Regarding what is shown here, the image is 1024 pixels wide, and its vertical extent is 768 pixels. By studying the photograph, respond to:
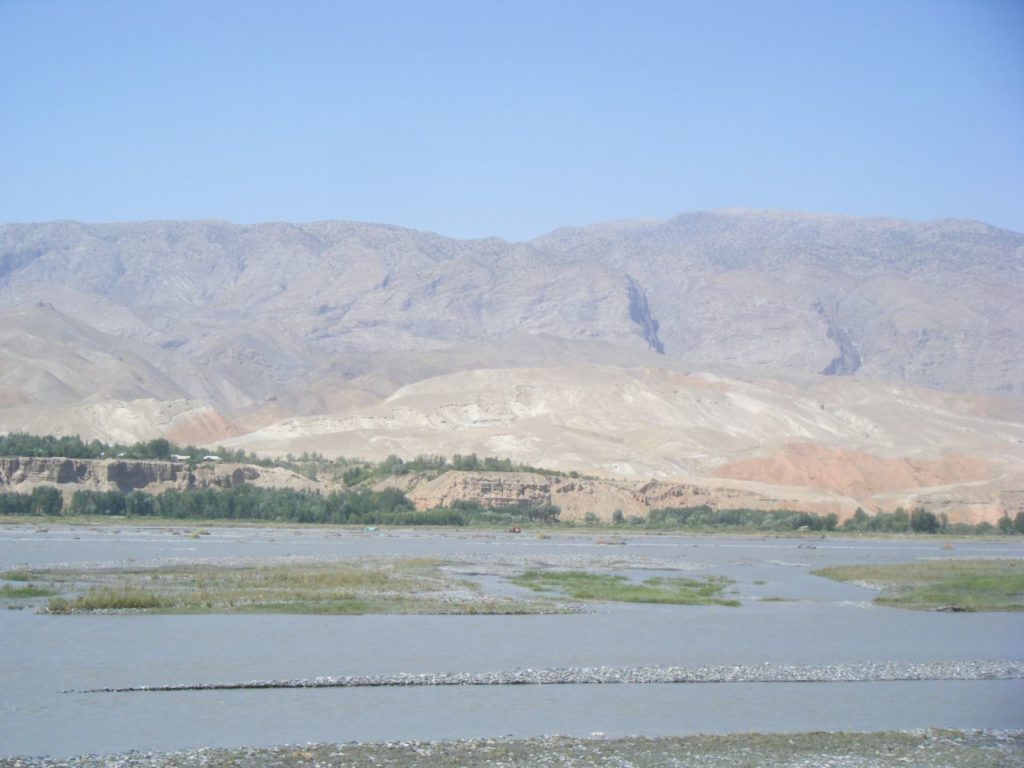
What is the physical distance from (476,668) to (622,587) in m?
16.8

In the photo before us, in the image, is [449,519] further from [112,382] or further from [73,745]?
[112,382]

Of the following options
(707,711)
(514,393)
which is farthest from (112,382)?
(707,711)

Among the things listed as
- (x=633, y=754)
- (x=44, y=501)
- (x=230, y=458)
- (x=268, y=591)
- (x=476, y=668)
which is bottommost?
(x=633, y=754)

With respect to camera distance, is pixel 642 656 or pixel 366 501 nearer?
pixel 642 656

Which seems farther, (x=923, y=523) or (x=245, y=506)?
(x=923, y=523)

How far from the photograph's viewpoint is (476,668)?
2542cm

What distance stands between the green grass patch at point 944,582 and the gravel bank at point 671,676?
12.6 metres

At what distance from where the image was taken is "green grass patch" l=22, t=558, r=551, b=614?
1283 inches

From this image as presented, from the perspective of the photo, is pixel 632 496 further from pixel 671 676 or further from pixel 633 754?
pixel 633 754

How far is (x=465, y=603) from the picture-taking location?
35156 millimetres

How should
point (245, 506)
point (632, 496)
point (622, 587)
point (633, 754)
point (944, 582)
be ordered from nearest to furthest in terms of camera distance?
point (633, 754)
point (622, 587)
point (944, 582)
point (245, 506)
point (632, 496)

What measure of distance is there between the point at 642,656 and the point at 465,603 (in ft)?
27.7

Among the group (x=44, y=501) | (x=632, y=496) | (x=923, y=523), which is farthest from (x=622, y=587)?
(x=923, y=523)

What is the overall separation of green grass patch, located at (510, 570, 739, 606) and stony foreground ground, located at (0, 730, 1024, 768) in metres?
18.4
